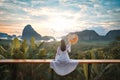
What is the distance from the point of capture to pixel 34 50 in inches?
273

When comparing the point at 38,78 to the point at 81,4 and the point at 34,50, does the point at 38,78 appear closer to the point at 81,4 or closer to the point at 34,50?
the point at 34,50

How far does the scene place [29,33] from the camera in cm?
734

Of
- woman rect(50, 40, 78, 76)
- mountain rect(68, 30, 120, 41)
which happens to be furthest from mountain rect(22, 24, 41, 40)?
woman rect(50, 40, 78, 76)

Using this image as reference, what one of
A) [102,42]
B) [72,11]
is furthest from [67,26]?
[102,42]

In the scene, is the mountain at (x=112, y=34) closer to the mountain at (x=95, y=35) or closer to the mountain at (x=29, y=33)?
the mountain at (x=95, y=35)

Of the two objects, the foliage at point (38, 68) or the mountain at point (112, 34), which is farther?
→ the mountain at point (112, 34)

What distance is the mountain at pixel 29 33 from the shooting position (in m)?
7.34

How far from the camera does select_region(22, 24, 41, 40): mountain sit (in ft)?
24.1

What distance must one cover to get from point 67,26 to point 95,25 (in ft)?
2.35

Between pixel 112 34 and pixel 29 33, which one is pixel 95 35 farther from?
pixel 29 33

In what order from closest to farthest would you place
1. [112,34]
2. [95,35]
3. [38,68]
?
1. [38,68]
2. [112,34]
3. [95,35]

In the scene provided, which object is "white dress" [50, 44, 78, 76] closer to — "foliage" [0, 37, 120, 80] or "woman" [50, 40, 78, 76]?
"woman" [50, 40, 78, 76]

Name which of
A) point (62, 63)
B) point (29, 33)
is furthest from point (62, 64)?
point (29, 33)

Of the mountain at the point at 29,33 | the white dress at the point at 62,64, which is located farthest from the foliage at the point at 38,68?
the white dress at the point at 62,64
